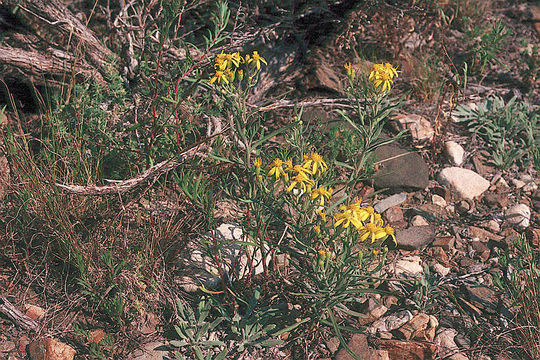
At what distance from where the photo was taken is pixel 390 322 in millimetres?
2867

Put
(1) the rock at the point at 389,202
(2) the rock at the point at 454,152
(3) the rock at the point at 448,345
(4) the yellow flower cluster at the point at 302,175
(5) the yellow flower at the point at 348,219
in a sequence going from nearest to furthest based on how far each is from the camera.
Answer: (5) the yellow flower at the point at 348,219 → (4) the yellow flower cluster at the point at 302,175 → (3) the rock at the point at 448,345 → (1) the rock at the point at 389,202 → (2) the rock at the point at 454,152

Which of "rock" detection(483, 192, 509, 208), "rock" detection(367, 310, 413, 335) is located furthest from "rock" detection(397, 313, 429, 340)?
"rock" detection(483, 192, 509, 208)

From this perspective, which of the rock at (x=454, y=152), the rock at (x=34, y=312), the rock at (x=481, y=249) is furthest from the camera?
the rock at (x=454, y=152)

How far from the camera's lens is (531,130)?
12.5ft

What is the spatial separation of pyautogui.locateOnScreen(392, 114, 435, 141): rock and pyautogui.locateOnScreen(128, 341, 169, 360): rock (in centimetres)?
228

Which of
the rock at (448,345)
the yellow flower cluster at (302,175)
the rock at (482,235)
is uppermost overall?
the yellow flower cluster at (302,175)

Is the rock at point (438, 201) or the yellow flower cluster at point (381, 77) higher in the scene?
the yellow flower cluster at point (381, 77)

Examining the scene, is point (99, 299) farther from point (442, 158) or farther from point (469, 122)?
point (469, 122)

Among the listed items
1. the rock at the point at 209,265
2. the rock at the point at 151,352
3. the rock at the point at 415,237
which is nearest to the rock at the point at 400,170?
the rock at the point at 415,237

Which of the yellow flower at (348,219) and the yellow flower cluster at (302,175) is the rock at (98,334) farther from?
the yellow flower at (348,219)

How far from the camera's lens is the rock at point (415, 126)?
155 inches

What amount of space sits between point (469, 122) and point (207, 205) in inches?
95.3

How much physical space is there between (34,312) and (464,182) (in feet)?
9.06

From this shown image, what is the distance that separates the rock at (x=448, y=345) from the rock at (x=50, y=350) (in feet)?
6.07
